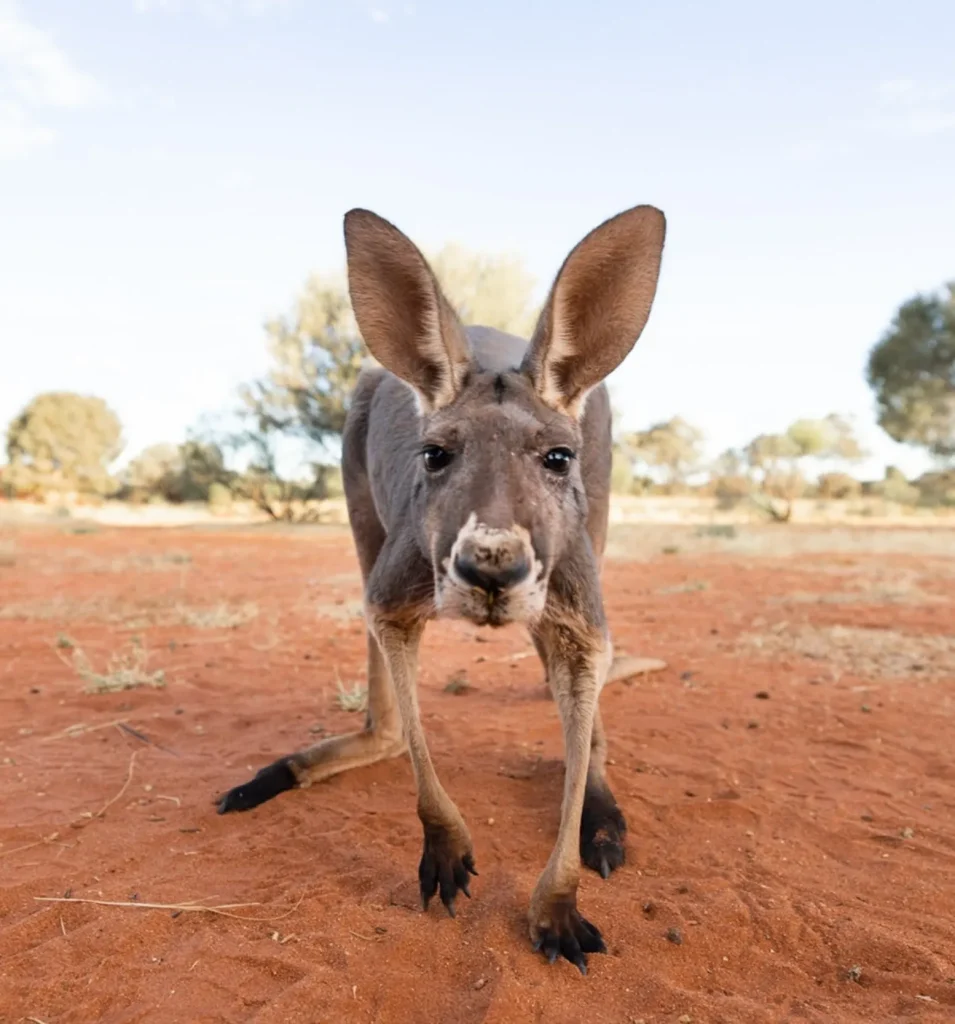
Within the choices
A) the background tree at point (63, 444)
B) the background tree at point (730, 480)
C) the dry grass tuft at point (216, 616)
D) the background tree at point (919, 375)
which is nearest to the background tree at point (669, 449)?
the background tree at point (730, 480)

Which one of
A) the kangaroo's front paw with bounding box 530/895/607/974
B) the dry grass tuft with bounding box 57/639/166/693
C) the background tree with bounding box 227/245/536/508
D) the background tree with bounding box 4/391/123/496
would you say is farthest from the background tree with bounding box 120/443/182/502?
the kangaroo's front paw with bounding box 530/895/607/974

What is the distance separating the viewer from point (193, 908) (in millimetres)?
2404

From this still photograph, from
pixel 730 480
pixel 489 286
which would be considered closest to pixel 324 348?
pixel 489 286

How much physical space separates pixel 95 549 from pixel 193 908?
1337 cm

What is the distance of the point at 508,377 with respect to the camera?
2.53m

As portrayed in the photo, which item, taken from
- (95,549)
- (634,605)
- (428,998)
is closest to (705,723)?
(428,998)

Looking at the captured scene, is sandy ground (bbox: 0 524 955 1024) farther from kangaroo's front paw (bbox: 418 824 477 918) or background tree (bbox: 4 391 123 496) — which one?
background tree (bbox: 4 391 123 496)

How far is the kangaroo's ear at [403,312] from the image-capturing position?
2.51m

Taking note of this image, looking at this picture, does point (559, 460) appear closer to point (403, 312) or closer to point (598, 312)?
point (598, 312)

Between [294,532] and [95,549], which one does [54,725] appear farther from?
[294,532]

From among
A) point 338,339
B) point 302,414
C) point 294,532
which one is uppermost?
point 338,339

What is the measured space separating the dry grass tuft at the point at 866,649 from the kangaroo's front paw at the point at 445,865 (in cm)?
Result: 375

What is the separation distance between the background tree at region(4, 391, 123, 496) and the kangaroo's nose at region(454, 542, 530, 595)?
39.1 metres

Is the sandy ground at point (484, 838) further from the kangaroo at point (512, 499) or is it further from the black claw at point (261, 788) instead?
the kangaroo at point (512, 499)
